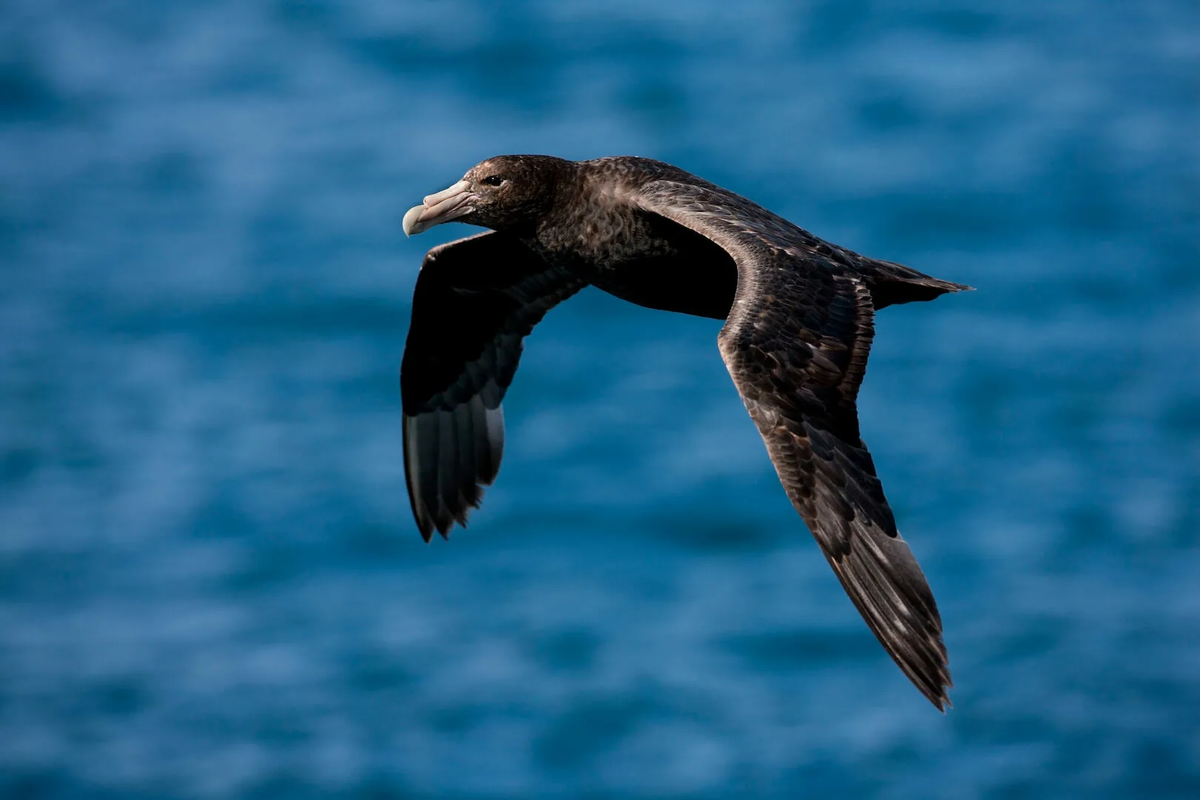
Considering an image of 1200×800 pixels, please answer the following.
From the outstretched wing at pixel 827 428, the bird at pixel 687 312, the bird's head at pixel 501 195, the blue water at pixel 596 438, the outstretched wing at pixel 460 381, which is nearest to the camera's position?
the outstretched wing at pixel 827 428

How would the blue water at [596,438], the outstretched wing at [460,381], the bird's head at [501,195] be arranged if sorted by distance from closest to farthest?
the bird's head at [501,195] → the outstretched wing at [460,381] → the blue water at [596,438]

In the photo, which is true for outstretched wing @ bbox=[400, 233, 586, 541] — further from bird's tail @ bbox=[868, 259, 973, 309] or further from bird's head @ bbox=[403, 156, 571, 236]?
bird's tail @ bbox=[868, 259, 973, 309]

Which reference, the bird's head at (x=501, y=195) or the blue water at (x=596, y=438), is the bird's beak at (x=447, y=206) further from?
the blue water at (x=596, y=438)

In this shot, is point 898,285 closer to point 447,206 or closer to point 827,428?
point 827,428

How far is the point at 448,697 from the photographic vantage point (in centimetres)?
4019

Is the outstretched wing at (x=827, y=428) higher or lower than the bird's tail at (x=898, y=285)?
lower

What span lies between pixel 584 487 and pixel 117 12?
84.5ft

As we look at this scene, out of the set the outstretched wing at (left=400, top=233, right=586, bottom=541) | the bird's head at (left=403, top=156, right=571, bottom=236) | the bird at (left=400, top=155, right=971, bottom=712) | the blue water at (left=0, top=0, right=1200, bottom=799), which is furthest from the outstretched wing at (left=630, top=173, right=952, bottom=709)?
the blue water at (left=0, top=0, right=1200, bottom=799)

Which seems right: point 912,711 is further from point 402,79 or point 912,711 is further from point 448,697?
point 402,79

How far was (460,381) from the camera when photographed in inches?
611

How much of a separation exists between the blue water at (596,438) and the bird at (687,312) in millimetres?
24573

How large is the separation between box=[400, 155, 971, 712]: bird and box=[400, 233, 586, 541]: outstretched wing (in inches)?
0.5

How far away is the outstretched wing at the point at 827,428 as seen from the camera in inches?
426

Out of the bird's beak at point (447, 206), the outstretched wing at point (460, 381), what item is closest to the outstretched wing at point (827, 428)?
the bird's beak at point (447, 206)
